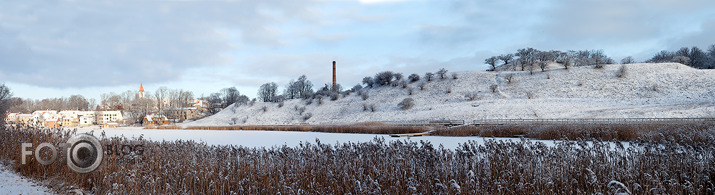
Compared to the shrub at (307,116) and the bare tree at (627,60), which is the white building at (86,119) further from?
the bare tree at (627,60)

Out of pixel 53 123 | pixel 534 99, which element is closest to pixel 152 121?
pixel 53 123

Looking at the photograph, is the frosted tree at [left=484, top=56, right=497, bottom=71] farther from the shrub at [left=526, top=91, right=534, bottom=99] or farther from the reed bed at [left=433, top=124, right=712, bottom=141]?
the reed bed at [left=433, top=124, right=712, bottom=141]

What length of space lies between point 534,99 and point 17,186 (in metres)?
53.9

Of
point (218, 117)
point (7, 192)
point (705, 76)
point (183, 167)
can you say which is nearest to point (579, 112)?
point (705, 76)

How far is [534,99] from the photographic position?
170ft

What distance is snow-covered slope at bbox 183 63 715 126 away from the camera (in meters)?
42.3

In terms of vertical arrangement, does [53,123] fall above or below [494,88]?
below

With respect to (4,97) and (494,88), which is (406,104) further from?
(4,97)

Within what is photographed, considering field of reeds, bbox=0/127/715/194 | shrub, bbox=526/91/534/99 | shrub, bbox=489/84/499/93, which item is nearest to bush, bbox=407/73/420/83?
shrub, bbox=489/84/499/93

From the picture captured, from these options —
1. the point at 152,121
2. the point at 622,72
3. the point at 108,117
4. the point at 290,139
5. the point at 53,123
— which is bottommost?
the point at 290,139

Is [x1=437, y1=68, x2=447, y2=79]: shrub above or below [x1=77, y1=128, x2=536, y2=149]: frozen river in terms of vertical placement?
above

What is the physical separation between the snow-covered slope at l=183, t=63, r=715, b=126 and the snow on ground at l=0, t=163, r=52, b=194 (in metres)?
42.0

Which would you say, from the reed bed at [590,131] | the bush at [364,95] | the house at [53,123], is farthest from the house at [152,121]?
the reed bed at [590,131]

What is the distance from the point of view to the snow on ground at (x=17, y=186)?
287 inches
